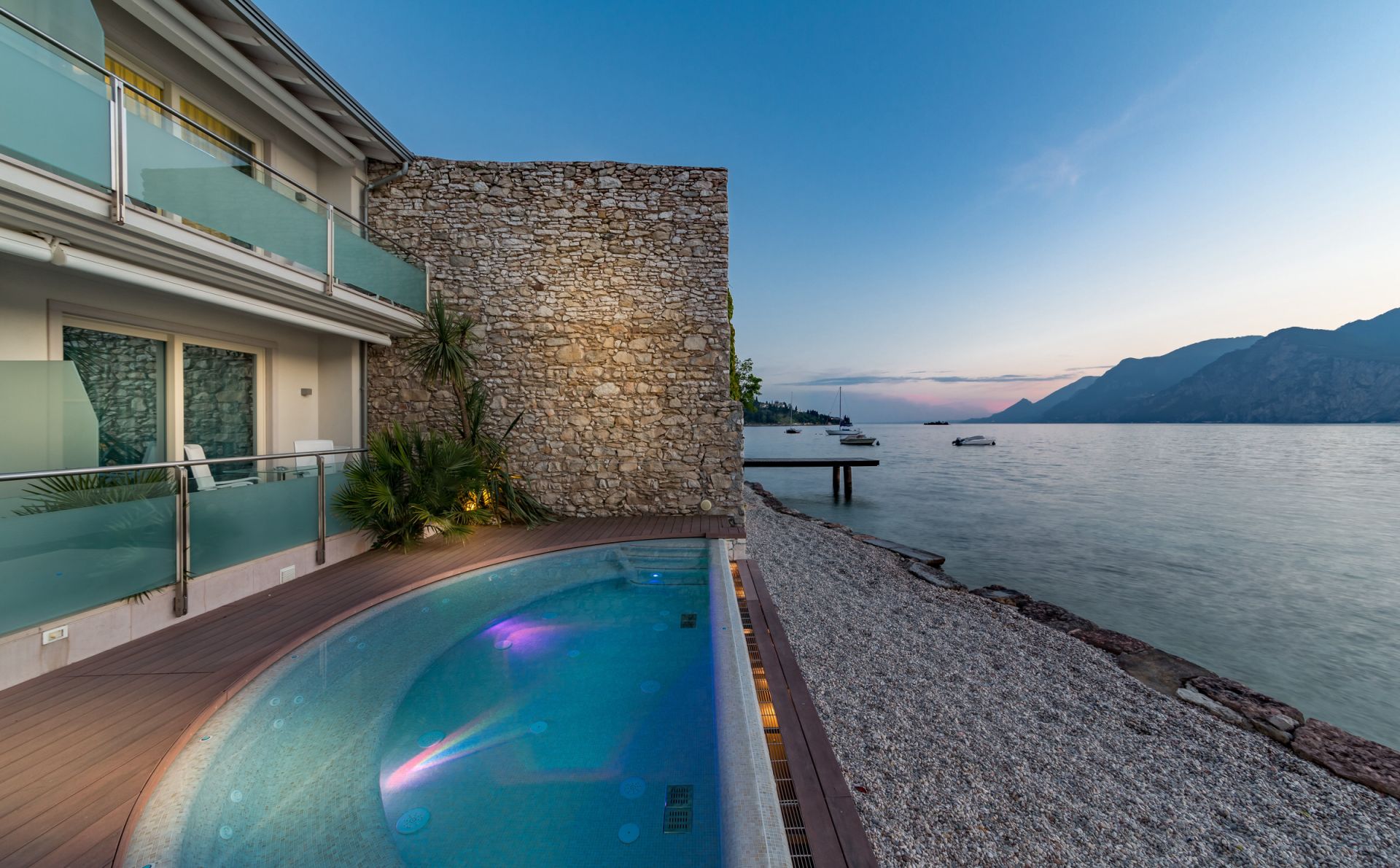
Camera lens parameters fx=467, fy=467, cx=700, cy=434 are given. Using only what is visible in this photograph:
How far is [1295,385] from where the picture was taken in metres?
49.6

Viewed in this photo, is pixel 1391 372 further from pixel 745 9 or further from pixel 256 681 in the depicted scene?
pixel 256 681

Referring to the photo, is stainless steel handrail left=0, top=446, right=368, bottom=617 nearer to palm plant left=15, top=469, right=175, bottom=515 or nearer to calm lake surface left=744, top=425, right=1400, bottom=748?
palm plant left=15, top=469, right=175, bottom=515

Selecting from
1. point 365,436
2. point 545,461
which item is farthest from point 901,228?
point 365,436

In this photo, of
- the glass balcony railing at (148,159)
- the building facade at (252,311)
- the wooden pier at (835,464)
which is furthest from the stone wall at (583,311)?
the wooden pier at (835,464)

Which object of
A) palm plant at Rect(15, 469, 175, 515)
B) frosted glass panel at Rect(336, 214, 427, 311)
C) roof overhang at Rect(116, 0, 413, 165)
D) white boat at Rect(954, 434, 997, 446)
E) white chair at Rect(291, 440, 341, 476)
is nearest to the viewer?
palm plant at Rect(15, 469, 175, 515)

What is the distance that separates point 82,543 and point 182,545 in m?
0.54

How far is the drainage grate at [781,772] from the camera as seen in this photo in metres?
1.69

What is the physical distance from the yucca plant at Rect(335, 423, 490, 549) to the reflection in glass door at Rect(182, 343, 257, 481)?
145 centimetres

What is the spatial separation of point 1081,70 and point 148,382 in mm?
17120

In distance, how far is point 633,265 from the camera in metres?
6.88

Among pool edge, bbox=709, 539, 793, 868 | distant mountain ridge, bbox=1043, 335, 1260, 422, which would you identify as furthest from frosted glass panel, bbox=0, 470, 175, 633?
distant mountain ridge, bbox=1043, 335, 1260, 422

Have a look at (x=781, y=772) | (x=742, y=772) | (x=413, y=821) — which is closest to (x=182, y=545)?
(x=413, y=821)

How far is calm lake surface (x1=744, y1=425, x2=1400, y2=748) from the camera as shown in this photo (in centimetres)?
562

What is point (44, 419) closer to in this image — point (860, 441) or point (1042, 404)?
point (860, 441)
